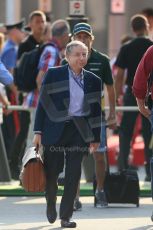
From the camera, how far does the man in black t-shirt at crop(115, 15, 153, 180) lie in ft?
41.5

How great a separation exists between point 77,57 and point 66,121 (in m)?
0.56

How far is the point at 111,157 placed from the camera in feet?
51.1

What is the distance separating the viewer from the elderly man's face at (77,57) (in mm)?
9222

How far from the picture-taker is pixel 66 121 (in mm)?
9258

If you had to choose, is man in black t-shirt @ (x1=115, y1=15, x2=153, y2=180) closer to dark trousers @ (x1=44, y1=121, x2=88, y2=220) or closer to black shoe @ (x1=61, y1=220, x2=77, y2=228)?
dark trousers @ (x1=44, y1=121, x2=88, y2=220)

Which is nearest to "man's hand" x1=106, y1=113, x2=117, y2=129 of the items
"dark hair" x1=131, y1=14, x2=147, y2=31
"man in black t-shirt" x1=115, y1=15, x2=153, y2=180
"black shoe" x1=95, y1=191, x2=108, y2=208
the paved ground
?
"black shoe" x1=95, y1=191, x2=108, y2=208

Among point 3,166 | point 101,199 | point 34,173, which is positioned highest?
point 34,173

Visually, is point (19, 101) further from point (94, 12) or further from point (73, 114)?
point (94, 12)

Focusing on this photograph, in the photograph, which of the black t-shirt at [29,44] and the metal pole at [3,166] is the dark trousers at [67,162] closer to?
the metal pole at [3,166]

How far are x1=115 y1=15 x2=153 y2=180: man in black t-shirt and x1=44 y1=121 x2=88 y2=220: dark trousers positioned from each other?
343cm

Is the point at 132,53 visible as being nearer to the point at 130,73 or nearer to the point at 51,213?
the point at 130,73

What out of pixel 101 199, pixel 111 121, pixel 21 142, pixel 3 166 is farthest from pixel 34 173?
pixel 21 142

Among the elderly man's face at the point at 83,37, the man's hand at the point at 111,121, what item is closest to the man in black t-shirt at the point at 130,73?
the man's hand at the point at 111,121

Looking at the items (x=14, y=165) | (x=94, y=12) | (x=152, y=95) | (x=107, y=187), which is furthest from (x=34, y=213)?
(x=94, y=12)
